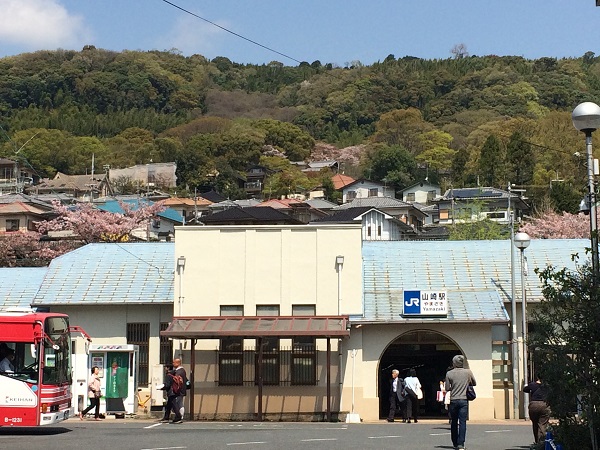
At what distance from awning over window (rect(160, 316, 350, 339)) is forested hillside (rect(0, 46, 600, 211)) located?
51.6 meters

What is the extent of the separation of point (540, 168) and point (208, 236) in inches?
2535

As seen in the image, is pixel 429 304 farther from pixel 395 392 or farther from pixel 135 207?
pixel 135 207

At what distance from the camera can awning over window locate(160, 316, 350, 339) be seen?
26.0m

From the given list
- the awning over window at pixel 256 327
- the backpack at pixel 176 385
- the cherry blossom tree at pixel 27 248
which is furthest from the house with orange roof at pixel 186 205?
the backpack at pixel 176 385

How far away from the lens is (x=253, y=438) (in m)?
18.4

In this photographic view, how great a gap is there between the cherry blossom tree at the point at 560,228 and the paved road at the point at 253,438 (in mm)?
40258

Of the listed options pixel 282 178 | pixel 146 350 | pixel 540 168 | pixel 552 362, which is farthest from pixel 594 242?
pixel 282 178

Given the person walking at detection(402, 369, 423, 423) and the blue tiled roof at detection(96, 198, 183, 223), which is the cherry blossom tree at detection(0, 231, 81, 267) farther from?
the person walking at detection(402, 369, 423, 423)

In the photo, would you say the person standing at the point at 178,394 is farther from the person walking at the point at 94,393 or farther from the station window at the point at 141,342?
the station window at the point at 141,342

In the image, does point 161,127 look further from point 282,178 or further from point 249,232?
point 249,232

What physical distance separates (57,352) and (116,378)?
7.00 meters

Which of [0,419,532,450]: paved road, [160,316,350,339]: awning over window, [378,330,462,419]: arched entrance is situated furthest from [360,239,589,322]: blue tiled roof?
[0,419,532,450]: paved road

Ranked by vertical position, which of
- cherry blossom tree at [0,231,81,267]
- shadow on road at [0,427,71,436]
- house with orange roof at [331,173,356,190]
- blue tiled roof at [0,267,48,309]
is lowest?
shadow on road at [0,427,71,436]

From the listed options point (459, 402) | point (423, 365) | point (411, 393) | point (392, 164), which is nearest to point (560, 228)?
point (423, 365)
